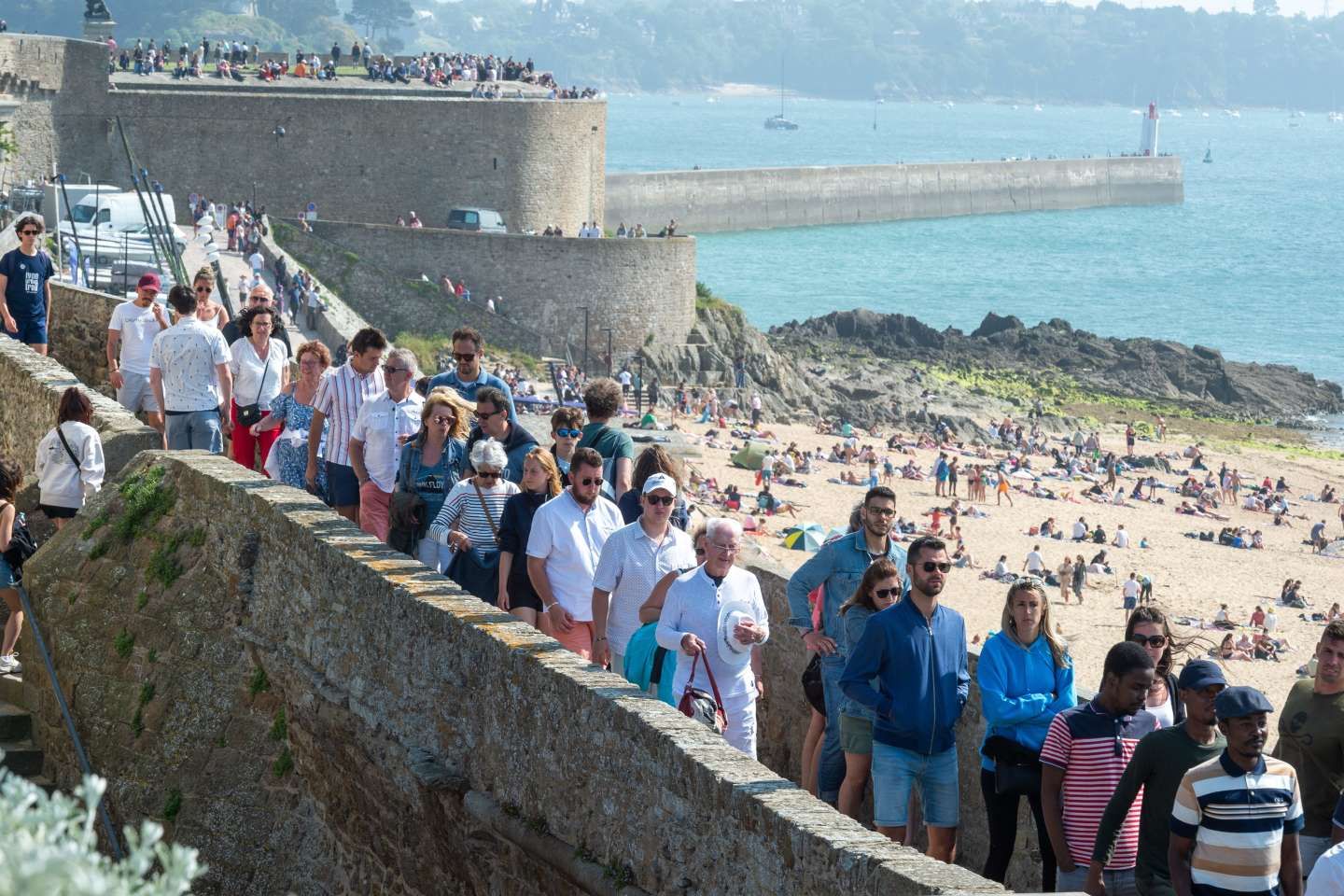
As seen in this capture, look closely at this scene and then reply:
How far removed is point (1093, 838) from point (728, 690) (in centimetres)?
144

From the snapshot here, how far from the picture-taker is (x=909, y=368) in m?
62.7

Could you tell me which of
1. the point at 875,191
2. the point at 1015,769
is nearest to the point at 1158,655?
the point at 1015,769

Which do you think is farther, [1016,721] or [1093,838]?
[1016,721]

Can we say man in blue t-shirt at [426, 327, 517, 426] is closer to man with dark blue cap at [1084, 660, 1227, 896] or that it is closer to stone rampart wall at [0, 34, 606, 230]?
man with dark blue cap at [1084, 660, 1227, 896]

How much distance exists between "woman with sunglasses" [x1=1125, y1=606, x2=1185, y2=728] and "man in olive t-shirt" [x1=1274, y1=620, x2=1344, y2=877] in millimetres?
345

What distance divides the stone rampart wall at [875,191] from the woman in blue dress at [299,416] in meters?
86.7

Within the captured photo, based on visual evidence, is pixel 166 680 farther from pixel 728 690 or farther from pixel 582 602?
pixel 728 690

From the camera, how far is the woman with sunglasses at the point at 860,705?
7.06 m

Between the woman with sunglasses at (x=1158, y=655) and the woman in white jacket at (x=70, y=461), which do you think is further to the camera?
the woman in white jacket at (x=70, y=461)

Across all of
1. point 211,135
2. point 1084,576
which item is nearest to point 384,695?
point 1084,576

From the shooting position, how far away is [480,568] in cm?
832

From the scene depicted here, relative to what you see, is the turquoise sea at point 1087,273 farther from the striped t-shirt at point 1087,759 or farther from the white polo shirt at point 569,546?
the striped t-shirt at point 1087,759

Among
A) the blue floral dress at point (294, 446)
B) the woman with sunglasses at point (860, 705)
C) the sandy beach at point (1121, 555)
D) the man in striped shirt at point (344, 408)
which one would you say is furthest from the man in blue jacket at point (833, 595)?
the sandy beach at point (1121, 555)

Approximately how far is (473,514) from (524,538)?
1.14 feet
